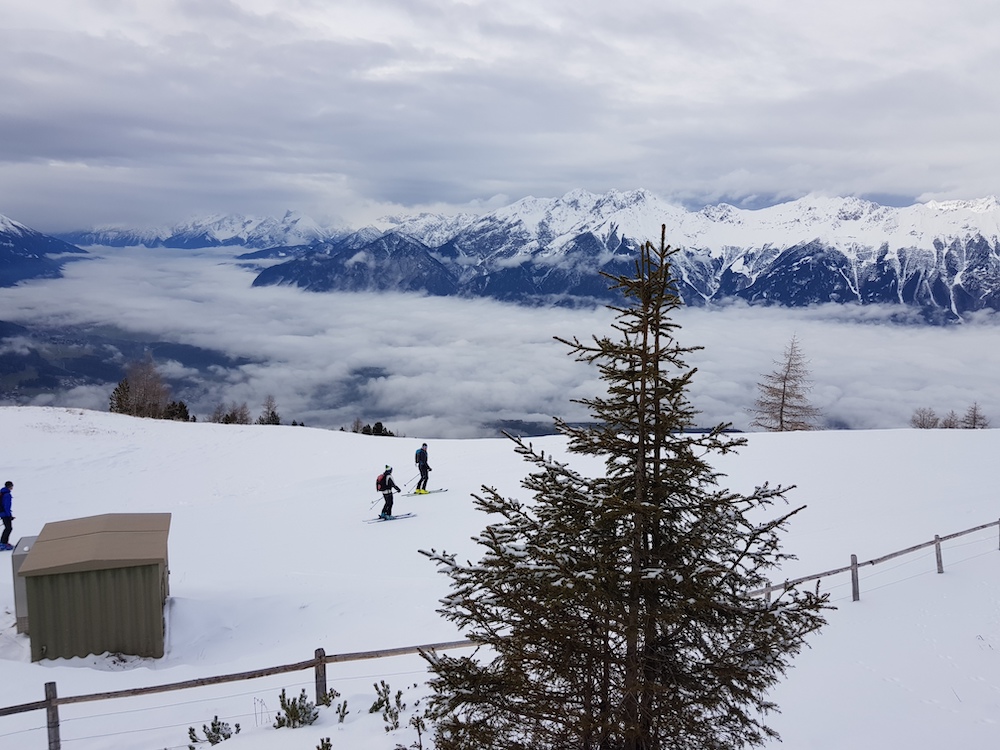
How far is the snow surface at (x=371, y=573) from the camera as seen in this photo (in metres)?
8.51

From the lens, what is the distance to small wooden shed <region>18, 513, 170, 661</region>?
37.1ft

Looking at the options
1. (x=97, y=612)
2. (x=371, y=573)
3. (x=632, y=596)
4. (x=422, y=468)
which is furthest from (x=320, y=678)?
(x=422, y=468)

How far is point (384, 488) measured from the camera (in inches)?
830

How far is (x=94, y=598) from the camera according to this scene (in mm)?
11703

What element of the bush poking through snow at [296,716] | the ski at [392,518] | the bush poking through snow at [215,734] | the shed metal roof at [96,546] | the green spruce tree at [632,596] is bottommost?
the ski at [392,518]

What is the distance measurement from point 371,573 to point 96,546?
6273 mm

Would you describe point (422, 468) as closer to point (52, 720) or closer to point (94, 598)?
point (94, 598)

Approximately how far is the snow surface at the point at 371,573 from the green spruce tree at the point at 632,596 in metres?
2.56

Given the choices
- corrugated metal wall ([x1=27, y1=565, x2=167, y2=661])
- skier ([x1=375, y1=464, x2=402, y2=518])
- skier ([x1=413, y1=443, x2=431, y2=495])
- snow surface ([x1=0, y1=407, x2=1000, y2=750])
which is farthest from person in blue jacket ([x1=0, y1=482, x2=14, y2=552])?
skier ([x1=413, y1=443, x2=431, y2=495])

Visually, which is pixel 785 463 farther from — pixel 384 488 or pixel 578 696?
pixel 578 696

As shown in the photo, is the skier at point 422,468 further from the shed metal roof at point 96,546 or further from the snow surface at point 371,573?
the shed metal roof at point 96,546

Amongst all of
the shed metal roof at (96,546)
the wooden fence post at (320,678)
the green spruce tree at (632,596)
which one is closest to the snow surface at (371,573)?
the wooden fence post at (320,678)

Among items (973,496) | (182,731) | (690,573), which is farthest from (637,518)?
(973,496)

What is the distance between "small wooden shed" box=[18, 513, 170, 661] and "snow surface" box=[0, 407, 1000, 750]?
32 centimetres
